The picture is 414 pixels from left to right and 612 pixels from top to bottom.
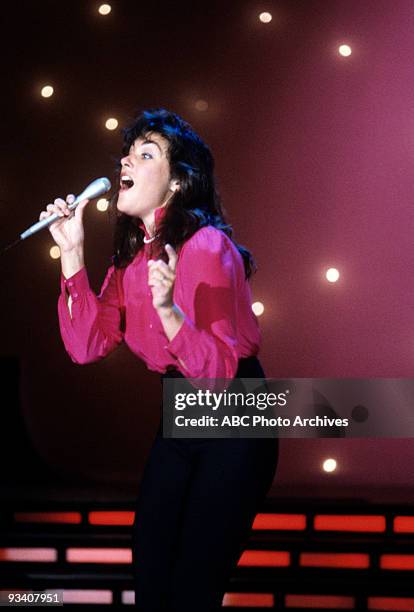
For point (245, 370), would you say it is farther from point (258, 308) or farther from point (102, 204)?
point (102, 204)

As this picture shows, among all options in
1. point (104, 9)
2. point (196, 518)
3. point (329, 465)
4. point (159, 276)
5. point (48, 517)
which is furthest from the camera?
point (104, 9)

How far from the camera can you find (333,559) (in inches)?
69.2

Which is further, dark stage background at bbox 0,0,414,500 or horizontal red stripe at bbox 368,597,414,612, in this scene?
dark stage background at bbox 0,0,414,500

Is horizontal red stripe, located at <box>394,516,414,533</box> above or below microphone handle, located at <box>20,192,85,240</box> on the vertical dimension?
below

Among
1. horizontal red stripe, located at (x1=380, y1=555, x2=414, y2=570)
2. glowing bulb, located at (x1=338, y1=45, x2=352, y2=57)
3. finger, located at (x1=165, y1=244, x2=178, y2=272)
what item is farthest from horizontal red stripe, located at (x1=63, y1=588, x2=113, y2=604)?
glowing bulb, located at (x1=338, y1=45, x2=352, y2=57)

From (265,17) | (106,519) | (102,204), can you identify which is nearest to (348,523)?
(106,519)

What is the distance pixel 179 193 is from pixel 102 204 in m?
0.65

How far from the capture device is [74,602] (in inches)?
67.3

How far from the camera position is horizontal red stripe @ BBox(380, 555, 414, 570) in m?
1.75

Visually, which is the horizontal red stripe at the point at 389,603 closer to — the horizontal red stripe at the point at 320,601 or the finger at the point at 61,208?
the horizontal red stripe at the point at 320,601

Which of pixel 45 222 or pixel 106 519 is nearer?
pixel 45 222

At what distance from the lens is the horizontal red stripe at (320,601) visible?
1698 mm

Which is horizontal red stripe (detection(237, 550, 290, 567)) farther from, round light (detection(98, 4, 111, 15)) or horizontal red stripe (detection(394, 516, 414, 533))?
round light (detection(98, 4, 111, 15))

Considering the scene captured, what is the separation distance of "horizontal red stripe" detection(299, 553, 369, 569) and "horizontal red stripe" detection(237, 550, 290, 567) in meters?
0.04
